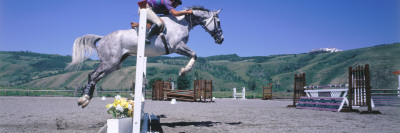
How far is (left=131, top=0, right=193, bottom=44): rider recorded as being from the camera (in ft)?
13.4

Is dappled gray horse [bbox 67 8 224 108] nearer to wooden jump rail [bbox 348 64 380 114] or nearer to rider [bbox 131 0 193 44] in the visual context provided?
rider [bbox 131 0 193 44]

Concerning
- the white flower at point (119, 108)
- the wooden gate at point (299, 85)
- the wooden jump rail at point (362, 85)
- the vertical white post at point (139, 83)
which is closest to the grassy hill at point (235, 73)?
the wooden gate at point (299, 85)

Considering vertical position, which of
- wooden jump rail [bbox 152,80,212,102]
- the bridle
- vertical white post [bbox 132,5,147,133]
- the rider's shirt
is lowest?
wooden jump rail [bbox 152,80,212,102]

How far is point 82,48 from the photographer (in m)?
4.91

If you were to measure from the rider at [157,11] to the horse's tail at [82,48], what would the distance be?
1042mm

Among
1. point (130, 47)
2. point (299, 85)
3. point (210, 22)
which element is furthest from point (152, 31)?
point (299, 85)

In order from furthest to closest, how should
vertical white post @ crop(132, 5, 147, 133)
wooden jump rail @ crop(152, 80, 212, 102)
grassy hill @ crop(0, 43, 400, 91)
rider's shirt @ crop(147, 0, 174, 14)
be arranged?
grassy hill @ crop(0, 43, 400, 91), wooden jump rail @ crop(152, 80, 212, 102), rider's shirt @ crop(147, 0, 174, 14), vertical white post @ crop(132, 5, 147, 133)

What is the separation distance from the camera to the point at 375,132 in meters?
4.94

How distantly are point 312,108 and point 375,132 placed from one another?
7.78 meters

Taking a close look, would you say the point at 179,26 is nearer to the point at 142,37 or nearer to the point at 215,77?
the point at 142,37

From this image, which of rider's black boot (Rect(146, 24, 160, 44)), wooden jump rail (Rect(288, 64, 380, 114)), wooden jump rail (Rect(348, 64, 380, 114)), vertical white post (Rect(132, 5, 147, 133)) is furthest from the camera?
wooden jump rail (Rect(288, 64, 380, 114))

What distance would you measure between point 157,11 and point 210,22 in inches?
44.4

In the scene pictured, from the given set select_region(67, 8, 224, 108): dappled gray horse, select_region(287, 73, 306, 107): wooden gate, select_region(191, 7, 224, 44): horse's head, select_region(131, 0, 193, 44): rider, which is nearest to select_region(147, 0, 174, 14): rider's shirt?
select_region(131, 0, 193, 44): rider

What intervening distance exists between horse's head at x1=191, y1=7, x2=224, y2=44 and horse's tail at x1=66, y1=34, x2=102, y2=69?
189 centimetres
